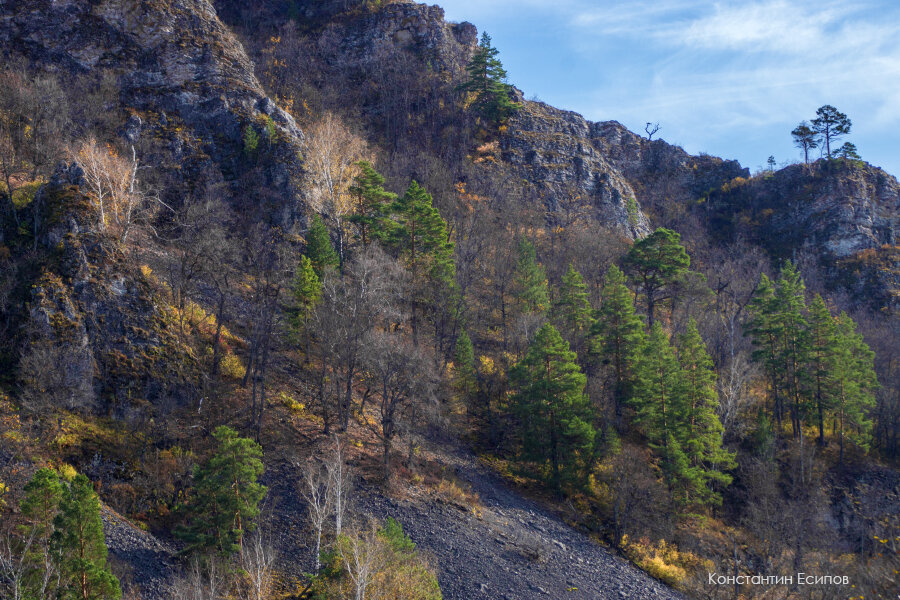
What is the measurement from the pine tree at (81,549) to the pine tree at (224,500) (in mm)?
3873

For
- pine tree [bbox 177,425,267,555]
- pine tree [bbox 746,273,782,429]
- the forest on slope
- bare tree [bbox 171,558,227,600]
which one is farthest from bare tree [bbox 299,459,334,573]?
pine tree [bbox 746,273,782,429]

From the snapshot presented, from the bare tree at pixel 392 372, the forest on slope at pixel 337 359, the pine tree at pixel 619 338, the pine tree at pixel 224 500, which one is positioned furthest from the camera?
the pine tree at pixel 619 338

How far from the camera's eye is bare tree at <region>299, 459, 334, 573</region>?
1837 cm

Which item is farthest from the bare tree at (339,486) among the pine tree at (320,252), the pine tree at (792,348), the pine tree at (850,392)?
the pine tree at (850,392)

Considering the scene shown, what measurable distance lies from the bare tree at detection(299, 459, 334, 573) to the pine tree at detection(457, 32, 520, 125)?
64.9m

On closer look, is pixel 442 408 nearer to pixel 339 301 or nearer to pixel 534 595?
pixel 339 301

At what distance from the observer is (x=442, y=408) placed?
1245 inches

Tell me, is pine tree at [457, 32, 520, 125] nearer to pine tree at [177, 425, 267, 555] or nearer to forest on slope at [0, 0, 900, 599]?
forest on slope at [0, 0, 900, 599]

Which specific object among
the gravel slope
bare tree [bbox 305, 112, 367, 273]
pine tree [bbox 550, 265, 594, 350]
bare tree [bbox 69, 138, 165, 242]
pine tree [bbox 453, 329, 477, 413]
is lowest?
the gravel slope

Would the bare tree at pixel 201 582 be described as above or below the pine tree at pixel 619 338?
below

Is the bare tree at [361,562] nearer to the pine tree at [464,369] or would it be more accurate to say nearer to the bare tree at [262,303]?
the bare tree at [262,303]

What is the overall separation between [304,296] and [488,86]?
2305 inches

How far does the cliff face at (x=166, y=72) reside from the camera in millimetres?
45656

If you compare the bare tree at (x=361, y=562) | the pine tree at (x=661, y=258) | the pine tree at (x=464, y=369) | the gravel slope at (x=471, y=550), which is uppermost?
the pine tree at (x=661, y=258)
